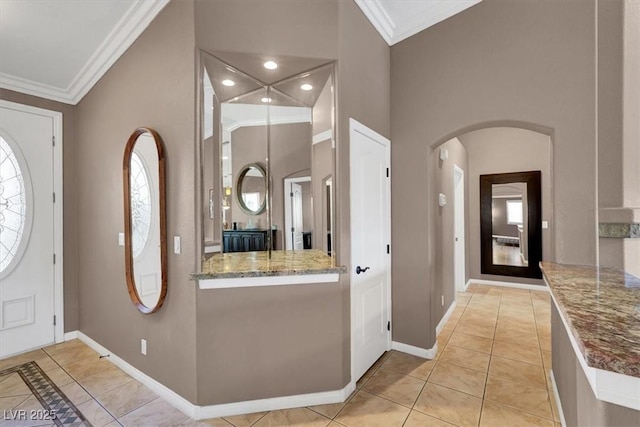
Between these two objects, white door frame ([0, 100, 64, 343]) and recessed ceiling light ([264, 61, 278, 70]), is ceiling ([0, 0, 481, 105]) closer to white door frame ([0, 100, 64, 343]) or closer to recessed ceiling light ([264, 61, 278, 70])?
white door frame ([0, 100, 64, 343])

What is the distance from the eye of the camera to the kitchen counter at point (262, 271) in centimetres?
193

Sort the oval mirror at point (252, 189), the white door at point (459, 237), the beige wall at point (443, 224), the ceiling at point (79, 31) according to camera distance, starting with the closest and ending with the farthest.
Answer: the ceiling at point (79, 31) → the oval mirror at point (252, 189) → the beige wall at point (443, 224) → the white door at point (459, 237)

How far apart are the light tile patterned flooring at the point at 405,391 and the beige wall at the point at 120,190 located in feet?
0.68

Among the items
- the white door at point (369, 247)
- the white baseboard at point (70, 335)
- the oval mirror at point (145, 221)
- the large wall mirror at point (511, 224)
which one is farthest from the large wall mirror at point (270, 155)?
the large wall mirror at point (511, 224)

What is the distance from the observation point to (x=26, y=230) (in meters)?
3.02

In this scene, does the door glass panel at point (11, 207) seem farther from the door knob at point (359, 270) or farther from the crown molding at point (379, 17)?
the crown molding at point (379, 17)

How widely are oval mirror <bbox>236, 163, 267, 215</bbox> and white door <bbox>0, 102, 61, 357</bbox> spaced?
2.45 meters

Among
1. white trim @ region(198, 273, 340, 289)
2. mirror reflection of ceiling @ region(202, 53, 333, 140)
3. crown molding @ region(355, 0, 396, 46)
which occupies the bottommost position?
white trim @ region(198, 273, 340, 289)

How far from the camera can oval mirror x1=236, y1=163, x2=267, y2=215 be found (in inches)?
96.9

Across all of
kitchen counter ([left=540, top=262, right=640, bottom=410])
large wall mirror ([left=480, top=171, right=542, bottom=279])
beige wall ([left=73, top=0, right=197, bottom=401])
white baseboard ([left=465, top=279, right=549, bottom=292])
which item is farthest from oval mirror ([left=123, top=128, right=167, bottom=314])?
large wall mirror ([left=480, top=171, right=542, bottom=279])

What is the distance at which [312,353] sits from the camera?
2053 mm

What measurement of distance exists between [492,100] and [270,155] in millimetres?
1957

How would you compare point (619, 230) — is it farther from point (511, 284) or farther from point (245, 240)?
point (511, 284)

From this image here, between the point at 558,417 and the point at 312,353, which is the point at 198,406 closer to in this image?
the point at 312,353
